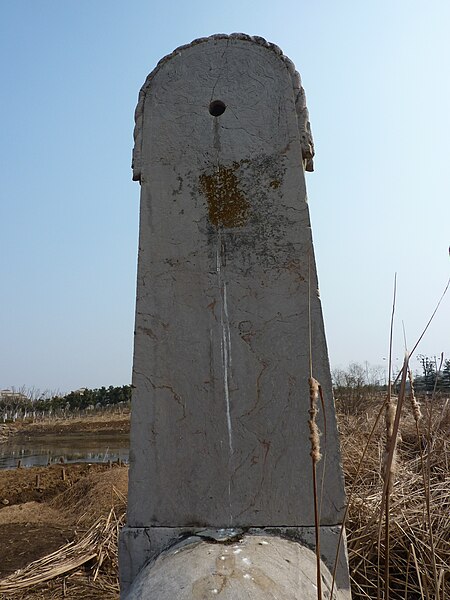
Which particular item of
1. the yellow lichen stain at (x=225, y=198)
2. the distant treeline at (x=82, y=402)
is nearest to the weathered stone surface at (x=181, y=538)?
the yellow lichen stain at (x=225, y=198)

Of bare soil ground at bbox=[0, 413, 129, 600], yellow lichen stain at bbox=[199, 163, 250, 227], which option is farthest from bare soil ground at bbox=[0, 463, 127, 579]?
yellow lichen stain at bbox=[199, 163, 250, 227]

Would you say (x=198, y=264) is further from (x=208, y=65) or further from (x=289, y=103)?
(x=208, y=65)

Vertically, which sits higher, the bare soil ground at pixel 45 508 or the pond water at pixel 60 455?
the pond water at pixel 60 455

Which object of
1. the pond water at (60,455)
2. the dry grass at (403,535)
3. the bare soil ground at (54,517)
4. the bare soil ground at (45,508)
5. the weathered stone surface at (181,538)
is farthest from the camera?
the pond water at (60,455)

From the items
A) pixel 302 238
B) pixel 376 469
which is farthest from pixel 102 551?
pixel 302 238

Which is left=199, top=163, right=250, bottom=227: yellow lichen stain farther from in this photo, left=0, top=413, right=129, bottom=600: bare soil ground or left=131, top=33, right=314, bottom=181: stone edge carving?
left=0, top=413, right=129, bottom=600: bare soil ground

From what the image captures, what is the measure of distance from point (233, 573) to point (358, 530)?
1299 millimetres

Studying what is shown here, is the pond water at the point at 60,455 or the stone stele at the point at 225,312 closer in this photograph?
the stone stele at the point at 225,312

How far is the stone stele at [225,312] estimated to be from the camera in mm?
1836

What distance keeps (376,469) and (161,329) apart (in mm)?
2631

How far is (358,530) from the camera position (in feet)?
7.79

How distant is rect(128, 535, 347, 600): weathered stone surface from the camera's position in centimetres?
126

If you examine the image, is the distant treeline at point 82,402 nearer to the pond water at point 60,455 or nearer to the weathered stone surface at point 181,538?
the pond water at point 60,455

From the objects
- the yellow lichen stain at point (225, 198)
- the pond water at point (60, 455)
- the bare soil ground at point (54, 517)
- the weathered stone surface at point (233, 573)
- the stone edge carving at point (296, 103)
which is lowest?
the bare soil ground at point (54, 517)
